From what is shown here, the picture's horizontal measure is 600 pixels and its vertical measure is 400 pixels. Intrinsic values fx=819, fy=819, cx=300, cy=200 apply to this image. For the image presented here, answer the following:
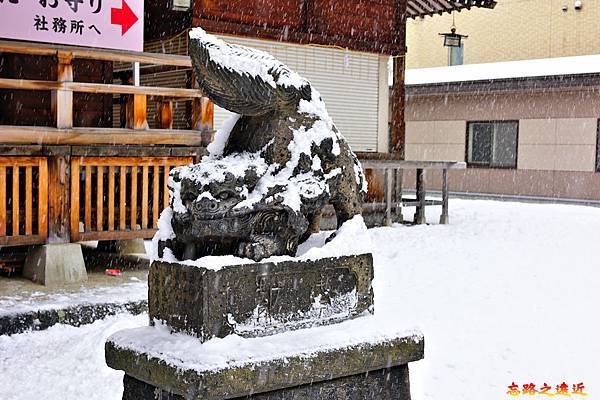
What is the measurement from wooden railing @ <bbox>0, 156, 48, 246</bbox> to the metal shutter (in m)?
6.36

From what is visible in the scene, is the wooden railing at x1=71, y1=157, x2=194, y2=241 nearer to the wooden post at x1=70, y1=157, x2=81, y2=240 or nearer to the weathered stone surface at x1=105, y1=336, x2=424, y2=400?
the wooden post at x1=70, y1=157, x2=81, y2=240

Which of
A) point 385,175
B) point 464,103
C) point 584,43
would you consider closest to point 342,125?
point 385,175

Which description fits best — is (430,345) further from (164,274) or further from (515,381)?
(164,274)

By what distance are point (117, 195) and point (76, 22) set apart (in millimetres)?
2211

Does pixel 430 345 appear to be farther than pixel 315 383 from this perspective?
Yes

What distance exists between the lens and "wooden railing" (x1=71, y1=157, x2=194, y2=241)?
941 cm

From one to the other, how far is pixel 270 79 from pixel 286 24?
35.6 feet

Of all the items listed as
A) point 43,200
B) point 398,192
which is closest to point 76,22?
point 43,200

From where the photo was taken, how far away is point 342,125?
1590 centimetres

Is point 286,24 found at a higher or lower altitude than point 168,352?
higher

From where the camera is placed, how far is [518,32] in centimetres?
3009

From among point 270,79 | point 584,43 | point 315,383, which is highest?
point 584,43

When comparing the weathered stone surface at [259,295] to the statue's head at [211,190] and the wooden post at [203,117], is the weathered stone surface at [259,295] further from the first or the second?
the wooden post at [203,117]

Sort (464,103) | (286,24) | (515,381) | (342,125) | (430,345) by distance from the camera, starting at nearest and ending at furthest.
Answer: (515,381) < (430,345) < (286,24) < (342,125) < (464,103)
